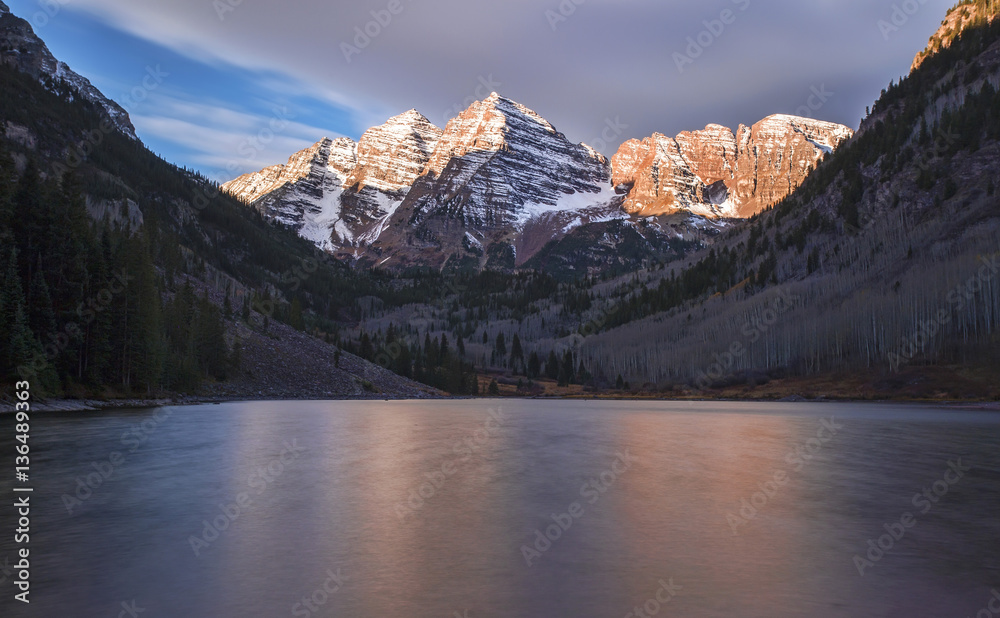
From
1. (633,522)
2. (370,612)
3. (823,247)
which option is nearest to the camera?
(370,612)

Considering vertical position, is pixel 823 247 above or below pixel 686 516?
above

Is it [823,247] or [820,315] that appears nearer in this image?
[820,315]

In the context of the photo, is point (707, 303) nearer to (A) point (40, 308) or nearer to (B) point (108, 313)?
(B) point (108, 313)

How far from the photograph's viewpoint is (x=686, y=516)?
20.0m

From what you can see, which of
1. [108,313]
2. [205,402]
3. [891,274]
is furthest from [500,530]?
[891,274]

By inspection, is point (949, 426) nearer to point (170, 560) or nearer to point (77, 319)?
point (170, 560)

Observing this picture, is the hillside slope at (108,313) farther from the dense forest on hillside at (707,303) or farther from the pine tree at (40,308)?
the dense forest on hillside at (707,303)

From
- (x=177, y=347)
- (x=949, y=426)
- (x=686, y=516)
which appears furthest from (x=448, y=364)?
(x=686, y=516)

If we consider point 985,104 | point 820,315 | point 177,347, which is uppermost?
point 985,104

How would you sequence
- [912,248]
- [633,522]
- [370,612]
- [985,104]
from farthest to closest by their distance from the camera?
[985,104], [912,248], [633,522], [370,612]

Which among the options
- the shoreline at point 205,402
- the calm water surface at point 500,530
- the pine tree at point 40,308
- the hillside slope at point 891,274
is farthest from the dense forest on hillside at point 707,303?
the calm water surface at point 500,530

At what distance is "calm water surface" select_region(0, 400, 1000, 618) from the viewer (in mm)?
12023

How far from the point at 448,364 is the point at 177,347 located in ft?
302

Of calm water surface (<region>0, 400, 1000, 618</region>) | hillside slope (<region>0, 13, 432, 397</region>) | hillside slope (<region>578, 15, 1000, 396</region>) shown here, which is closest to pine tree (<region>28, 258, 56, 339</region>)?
hillside slope (<region>0, 13, 432, 397</region>)
